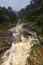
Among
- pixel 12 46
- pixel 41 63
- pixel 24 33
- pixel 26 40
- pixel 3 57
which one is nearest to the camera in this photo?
pixel 41 63

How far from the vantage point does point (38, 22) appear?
40.1m

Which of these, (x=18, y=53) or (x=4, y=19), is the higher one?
(x=4, y=19)

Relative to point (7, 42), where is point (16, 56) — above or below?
below

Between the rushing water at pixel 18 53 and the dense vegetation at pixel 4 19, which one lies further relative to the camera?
the dense vegetation at pixel 4 19

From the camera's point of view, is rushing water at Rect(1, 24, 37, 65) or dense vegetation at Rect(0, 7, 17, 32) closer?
rushing water at Rect(1, 24, 37, 65)

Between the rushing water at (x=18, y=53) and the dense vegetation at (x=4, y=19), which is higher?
the dense vegetation at (x=4, y=19)

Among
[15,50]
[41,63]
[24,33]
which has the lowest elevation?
[41,63]

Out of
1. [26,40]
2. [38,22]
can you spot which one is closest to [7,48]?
[26,40]

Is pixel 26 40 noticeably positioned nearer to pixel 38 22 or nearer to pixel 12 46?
pixel 12 46

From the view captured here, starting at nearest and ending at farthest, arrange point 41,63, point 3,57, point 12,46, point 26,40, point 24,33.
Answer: point 41,63 < point 3,57 < point 12,46 < point 26,40 < point 24,33

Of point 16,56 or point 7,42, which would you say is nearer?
point 16,56

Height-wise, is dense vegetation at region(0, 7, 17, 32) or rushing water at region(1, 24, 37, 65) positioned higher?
dense vegetation at region(0, 7, 17, 32)

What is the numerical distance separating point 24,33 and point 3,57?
10814 mm

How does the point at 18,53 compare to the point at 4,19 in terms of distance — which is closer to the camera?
the point at 18,53
